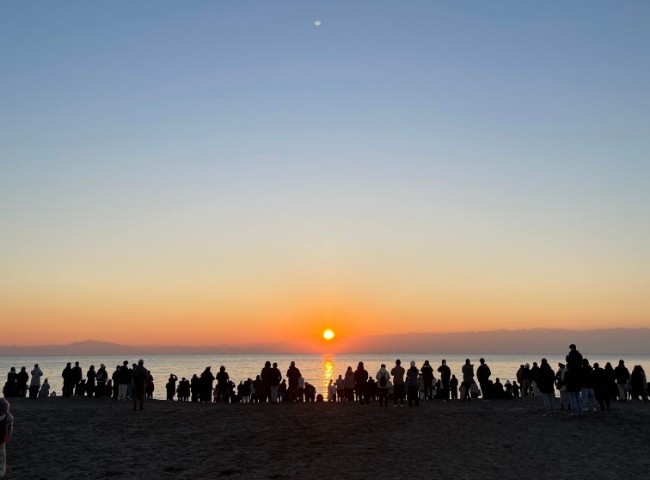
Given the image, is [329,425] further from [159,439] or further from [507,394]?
[507,394]

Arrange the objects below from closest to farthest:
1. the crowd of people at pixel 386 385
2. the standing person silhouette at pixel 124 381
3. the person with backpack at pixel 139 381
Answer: the crowd of people at pixel 386 385
the person with backpack at pixel 139 381
the standing person silhouette at pixel 124 381

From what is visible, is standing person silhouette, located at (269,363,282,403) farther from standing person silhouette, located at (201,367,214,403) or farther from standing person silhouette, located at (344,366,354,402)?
standing person silhouette, located at (344,366,354,402)

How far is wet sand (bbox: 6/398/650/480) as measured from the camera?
490 inches

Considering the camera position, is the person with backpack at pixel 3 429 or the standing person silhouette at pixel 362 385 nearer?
the person with backpack at pixel 3 429

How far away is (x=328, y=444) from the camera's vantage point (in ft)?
50.5

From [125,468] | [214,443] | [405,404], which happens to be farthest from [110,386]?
[125,468]

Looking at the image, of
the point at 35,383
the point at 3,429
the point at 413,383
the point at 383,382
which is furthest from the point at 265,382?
A: the point at 3,429

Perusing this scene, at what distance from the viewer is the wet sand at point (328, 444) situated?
12438 mm

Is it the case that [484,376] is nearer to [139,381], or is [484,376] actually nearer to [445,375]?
[445,375]

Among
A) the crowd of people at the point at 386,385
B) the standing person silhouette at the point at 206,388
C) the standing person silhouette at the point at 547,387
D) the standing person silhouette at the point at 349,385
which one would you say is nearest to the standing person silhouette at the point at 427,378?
the crowd of people at the point at 386,385

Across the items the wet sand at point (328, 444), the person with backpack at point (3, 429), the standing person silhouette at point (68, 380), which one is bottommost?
the wet sand at point (328, 444)

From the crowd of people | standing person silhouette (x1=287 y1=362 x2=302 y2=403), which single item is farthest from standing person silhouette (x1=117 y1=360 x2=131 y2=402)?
standing person silhouette (x1=287 y1=362 x2=302 y2=403)

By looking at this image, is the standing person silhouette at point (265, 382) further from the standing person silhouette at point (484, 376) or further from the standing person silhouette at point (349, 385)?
the standing person silhouette at point (484, 376)

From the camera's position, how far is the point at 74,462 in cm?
1326
